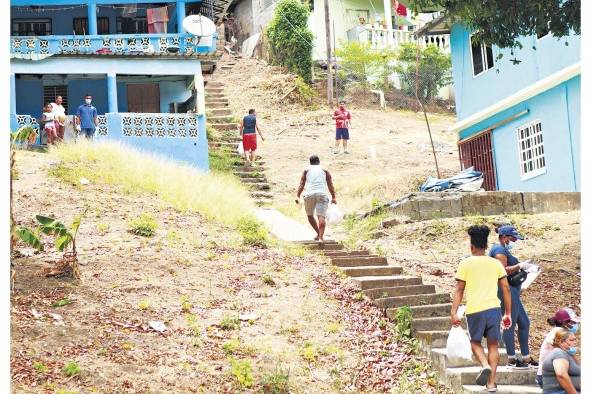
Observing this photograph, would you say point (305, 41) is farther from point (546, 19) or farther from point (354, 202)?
point (546, 19)

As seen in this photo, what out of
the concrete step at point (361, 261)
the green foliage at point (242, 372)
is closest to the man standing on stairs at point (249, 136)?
the concrete step at point (361, 261)

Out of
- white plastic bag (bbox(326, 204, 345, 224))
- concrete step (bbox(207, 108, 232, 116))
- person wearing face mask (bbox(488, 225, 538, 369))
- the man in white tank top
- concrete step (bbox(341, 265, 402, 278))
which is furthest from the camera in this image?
concrete step (bbox(207, 108, 232, 116))

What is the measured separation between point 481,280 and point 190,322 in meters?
3.73

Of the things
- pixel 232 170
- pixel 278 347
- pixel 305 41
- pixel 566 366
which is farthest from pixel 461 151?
pixel 566 366

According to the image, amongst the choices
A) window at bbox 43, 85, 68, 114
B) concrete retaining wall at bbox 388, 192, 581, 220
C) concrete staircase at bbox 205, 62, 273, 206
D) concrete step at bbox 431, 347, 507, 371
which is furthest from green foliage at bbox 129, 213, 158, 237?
window at bbox 43, 85, 68, 114

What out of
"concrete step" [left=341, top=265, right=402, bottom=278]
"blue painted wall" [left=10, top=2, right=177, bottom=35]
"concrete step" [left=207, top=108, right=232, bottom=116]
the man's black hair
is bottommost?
"concrete step" [left=341, top=265, right=402, bottom=278]

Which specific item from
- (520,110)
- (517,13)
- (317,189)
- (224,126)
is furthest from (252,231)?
(224,126)

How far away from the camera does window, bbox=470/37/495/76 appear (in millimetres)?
24609

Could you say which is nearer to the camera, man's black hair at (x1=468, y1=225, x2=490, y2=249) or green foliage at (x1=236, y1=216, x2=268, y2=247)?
man's black hair at (x1=468, y1=225, x2=490, y2=249)

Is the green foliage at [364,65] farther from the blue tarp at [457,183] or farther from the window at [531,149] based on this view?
the blue tarp at [457,183]

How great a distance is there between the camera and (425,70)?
1490 inches

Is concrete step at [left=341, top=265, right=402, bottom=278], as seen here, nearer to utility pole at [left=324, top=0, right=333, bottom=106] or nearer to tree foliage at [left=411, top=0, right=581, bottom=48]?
tree foliage at [left=411, top=0, right=581, bottom=48]

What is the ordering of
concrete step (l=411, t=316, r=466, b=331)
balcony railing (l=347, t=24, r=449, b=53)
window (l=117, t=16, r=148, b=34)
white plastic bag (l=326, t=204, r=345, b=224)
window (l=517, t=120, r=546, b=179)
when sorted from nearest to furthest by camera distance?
1. concrete step (l=411, t=316, r=466, b=331)
2. white plastic bag (l=326, t=204, r=345, b=224)
3. window (l=517, t=120, r=546, b=179)
4. window (l=117, t=16, r=148, b=34)
5. balcony railing (l=347, t=24, r=449, b=53)

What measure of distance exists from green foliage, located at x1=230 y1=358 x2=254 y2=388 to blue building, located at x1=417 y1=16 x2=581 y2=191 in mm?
10421
